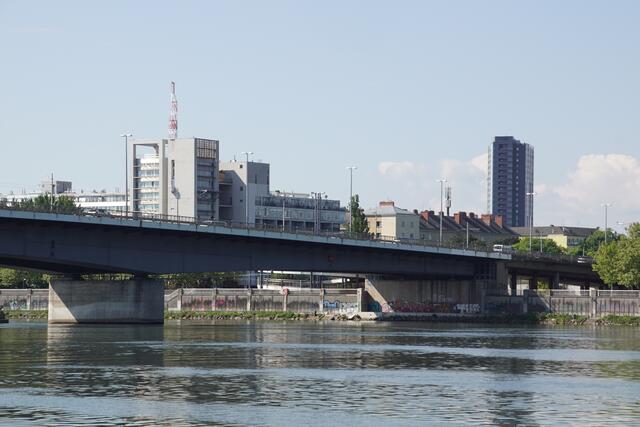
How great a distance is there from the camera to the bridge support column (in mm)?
156500

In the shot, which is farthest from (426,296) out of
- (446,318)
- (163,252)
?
(163,252)

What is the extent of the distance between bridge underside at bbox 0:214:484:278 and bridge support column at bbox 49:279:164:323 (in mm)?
2234

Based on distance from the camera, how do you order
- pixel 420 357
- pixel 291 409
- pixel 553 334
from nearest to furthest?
pixel 291 409 → pixel 420 357 → pixel 553 334

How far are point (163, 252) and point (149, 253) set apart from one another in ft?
5.77

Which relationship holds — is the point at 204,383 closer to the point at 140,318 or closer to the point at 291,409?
the point at 291,409

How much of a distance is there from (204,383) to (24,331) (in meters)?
73.4

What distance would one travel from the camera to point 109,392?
228 feet

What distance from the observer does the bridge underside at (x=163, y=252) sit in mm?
139875

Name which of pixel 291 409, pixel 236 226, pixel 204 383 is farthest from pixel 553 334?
pixel 291 409

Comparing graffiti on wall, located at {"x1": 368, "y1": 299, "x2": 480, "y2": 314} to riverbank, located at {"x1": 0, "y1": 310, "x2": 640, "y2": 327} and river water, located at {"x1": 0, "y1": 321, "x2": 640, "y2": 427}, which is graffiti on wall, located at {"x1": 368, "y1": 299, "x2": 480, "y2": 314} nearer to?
riverbank, located at {"x1": 0, "y1": 310, "x2": 640, "y2": 327}

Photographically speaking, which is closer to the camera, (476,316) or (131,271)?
(131,271)

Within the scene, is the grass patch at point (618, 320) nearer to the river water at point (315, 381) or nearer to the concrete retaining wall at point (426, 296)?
the concrete retaining wall at point (426, 296)

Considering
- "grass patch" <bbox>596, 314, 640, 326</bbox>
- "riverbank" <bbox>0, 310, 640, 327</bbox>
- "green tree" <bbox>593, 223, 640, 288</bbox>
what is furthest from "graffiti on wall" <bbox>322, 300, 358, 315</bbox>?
"grass patch" <bbox>596, 314, 640, 326</bbox>

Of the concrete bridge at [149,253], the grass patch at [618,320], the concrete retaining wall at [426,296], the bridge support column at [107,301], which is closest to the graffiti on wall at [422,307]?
the concrete retaining wall at [426,296]
